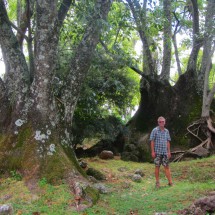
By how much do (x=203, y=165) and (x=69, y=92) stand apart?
17.2 feet

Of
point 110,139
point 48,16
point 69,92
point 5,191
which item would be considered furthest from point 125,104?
point 5,191

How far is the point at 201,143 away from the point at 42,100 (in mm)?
7721

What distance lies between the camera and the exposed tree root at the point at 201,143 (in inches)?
466

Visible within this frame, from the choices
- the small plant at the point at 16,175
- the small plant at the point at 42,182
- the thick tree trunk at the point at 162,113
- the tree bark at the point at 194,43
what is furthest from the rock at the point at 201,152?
the small plant at the point at 16,175

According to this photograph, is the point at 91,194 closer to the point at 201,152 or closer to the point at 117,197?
the point at 117,197

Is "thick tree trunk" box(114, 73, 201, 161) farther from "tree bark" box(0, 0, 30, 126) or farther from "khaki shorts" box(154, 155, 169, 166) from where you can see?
"tree bark" box(0, 0, 30, 126)

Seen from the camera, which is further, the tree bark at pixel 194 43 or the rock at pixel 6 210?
the tree bark at pixel 194 43

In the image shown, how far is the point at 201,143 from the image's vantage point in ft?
40.6

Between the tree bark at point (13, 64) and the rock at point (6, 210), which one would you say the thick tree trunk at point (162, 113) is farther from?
the rock at point (6, 210)

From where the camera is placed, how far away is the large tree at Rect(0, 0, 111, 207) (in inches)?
265

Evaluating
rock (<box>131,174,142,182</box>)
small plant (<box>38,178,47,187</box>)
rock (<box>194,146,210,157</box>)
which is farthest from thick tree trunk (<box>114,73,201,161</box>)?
small plant (<box>38,178,47,187</box>)

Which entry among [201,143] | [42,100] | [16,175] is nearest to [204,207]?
[16,175]

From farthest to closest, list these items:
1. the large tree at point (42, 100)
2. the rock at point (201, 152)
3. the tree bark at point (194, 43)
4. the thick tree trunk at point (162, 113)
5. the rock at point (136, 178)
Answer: the thick tree trunk at point (162, 113) → the tree bark at point (194, 43) → the rock at point (201, 152) → the rock at point (136, 178) → the large tree at point (42, 100)

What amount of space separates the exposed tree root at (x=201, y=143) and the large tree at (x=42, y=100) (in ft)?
20.1
